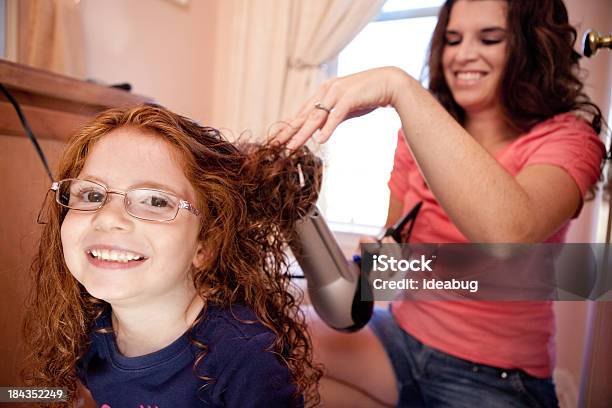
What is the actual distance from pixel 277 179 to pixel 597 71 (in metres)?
0.51

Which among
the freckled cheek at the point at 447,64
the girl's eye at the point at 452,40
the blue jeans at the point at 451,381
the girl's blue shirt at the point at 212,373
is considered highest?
the girl's eye at the point at 452,40

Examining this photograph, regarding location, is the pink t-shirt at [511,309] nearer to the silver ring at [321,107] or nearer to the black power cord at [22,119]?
the silver ring at [321,107]

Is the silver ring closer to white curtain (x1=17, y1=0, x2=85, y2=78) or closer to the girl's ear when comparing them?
the girl's ear

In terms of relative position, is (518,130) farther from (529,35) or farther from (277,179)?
(277,179)

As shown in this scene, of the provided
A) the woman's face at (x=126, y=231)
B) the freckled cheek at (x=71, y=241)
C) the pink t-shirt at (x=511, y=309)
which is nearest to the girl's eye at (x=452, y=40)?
the pink t-shirt at (x=511, y=309)

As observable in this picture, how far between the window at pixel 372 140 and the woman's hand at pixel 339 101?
10cm

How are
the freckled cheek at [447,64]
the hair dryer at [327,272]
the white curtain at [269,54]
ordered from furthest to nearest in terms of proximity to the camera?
the white curtain at [269,54] < the freckled cheek at [447,64] < the hair dryer at [327,272]

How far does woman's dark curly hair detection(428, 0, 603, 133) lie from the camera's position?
532 mm

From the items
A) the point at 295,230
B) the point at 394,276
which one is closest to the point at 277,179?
the point at 295,230

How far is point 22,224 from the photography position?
0.51 metres

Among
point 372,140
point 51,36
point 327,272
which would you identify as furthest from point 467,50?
point 51,36

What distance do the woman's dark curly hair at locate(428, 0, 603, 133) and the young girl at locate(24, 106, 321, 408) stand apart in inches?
12.2

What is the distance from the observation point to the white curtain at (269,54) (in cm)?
79

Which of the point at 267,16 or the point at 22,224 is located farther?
the point at 267,16
